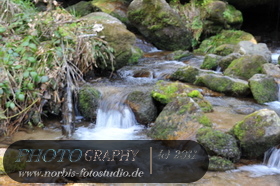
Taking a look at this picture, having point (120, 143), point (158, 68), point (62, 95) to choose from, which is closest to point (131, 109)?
point (120, 143)

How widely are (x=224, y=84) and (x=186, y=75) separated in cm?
109

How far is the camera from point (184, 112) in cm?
506

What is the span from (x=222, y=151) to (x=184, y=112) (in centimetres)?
111

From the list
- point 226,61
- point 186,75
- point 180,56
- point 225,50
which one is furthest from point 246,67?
point 180,56

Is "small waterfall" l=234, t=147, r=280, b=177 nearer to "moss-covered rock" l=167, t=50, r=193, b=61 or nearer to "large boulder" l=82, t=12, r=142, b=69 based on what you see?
"large boulder" l=82, t=12, r=142, b=69

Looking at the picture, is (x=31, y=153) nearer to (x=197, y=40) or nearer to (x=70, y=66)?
(x=70, y=66)

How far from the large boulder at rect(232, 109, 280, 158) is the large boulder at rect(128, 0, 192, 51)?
793 centimetres

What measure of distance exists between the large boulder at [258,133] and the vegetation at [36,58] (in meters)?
2.96

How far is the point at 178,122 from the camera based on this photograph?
4.96m

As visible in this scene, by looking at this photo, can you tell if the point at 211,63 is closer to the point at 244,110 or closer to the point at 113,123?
the point at 244,110

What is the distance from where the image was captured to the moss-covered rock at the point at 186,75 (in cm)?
768

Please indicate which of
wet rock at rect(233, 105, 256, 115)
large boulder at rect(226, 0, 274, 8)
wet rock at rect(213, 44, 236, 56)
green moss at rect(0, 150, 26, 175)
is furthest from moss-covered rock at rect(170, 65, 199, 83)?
large boulder at rect(226, 0, 274, 8)

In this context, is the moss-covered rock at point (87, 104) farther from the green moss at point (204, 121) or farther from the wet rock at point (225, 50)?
the wet rock at point (225, 50)

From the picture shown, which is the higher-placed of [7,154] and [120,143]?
[7,154]
